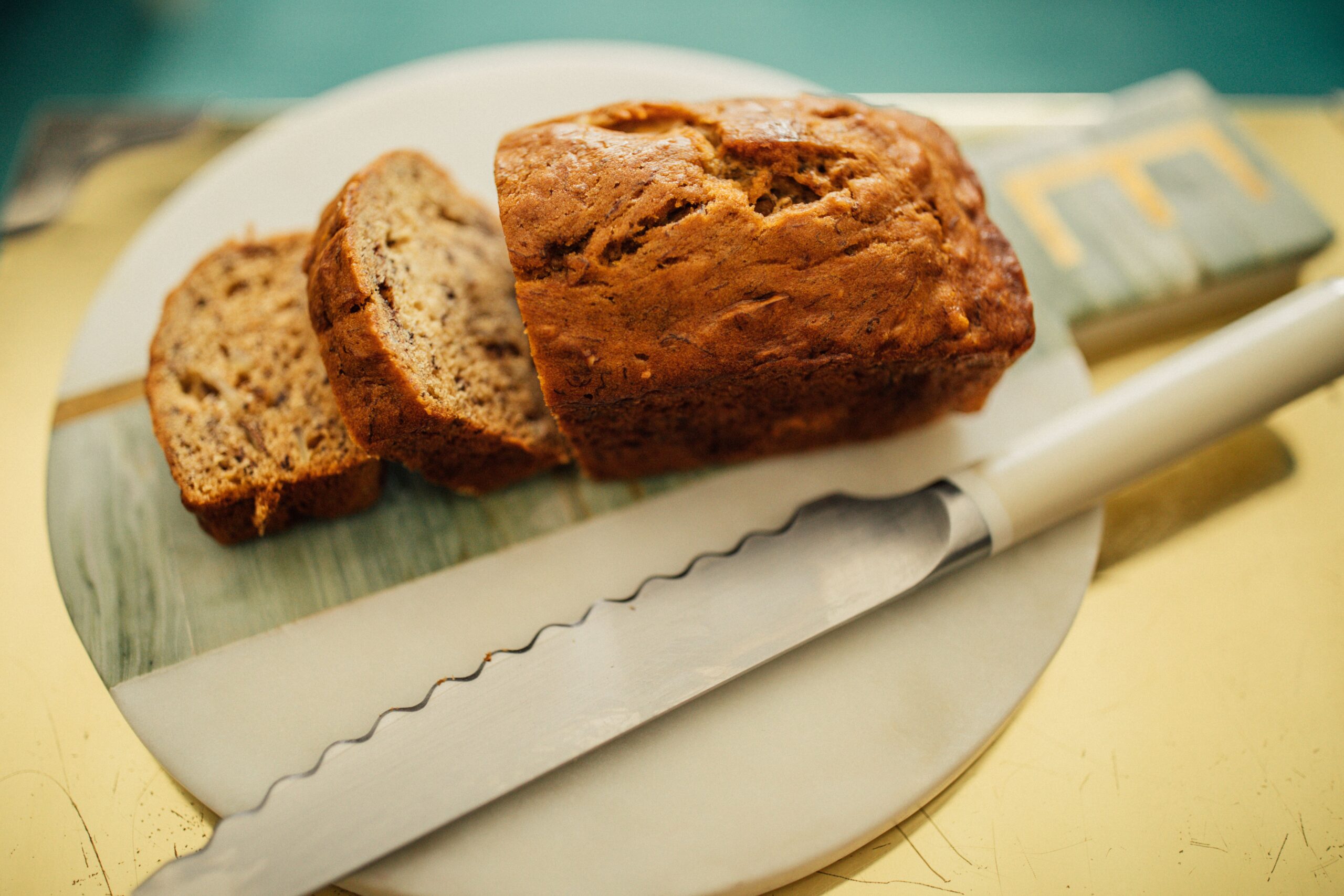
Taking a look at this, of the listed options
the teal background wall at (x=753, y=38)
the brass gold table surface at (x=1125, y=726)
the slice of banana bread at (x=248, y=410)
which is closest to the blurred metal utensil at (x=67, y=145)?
the brass gold table surface at (x=1125, y=726)

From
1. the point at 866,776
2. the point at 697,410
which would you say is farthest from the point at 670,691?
the point at 697,410

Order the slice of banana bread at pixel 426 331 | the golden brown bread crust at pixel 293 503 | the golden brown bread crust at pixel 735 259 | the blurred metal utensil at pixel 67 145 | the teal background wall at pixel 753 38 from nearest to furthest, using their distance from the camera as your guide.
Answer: the golden brown bread crust at pixel 735 259 → the slice of banana bread at pixel 426 331 → the golden brown bread crust at pixel 293 503 → the blurred metal utensil at pixel 67 145 → the teal background wall at pixel 753 38

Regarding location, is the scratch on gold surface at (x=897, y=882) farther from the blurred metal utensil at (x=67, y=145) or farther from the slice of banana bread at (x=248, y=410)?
the blurred metal utensil at (x=67, y=145)

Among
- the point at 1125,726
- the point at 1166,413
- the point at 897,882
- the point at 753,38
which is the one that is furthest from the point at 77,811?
the point at 753,38

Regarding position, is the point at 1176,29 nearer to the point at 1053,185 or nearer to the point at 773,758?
the point at 1053,185

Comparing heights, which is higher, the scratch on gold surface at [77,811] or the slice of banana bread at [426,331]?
the slice of banana bread at [426,331]
